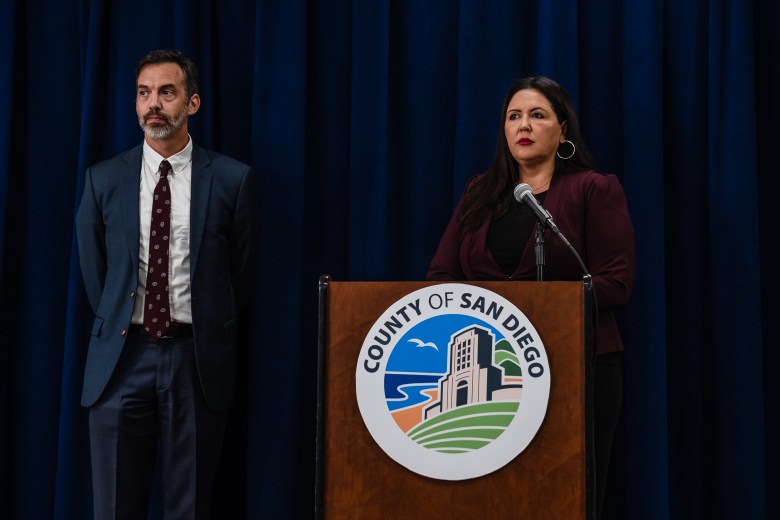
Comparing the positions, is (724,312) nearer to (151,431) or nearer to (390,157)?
(390,157)

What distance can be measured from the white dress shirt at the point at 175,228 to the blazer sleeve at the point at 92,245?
17cm

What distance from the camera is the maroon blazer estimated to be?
233cm

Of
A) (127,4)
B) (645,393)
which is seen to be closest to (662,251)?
(645,393)

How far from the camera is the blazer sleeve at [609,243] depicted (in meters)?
2.28

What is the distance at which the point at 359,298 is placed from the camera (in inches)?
73.4

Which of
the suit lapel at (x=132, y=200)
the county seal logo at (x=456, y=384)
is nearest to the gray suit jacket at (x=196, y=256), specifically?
the suit lapel at (x=132, y=200)

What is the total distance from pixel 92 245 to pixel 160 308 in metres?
0.36

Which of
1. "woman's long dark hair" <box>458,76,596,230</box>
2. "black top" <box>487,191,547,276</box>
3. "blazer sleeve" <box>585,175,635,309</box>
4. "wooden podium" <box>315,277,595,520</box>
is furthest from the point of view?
"woman's long dark hair" <box>458,76,596,230</box>

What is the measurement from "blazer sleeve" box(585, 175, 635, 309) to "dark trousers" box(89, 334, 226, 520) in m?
1.25

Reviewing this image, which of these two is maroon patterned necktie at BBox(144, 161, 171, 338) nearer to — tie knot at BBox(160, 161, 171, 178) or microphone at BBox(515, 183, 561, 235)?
tie knot at BBox(160, 161, 171, 178)

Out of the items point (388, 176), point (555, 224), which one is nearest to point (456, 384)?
point (555, 224)

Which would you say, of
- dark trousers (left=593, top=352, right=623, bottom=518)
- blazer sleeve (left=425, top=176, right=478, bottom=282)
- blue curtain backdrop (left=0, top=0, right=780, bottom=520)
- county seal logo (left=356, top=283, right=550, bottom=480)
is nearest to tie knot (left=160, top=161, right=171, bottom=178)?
blue curtain backdrop (left=0, top=0, right=780, bottom=520)

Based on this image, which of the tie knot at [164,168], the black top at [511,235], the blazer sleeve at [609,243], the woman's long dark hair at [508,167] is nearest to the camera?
the blazer sleeve at [609,243]

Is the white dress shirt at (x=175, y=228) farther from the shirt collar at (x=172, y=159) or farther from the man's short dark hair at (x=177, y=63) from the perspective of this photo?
the man's short dark hair at (x=177, y=63)
